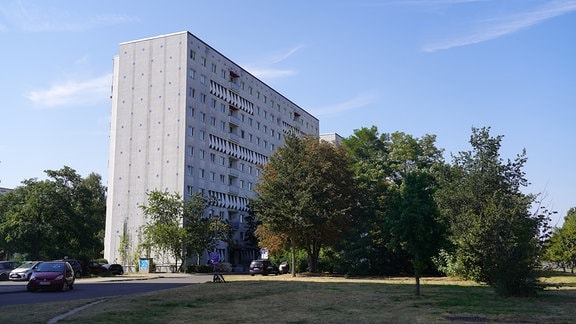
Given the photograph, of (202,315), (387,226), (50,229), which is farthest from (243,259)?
(202,315)

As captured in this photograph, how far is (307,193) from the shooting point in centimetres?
4419

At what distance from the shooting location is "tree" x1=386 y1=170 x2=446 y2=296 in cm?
2056

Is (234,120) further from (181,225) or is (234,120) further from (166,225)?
(166,225)

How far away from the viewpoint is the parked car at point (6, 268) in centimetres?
4271

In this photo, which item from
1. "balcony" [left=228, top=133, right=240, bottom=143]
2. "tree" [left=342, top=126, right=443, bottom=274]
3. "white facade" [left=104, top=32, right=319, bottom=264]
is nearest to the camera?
"tree" [left=342, top=126, right=443, bottom=274]

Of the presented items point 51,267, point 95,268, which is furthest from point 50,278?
point 95,268

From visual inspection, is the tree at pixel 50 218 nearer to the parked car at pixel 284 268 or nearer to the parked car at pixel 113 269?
the parked car at pixel 113 269

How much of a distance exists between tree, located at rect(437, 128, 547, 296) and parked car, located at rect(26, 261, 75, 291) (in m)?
18.9

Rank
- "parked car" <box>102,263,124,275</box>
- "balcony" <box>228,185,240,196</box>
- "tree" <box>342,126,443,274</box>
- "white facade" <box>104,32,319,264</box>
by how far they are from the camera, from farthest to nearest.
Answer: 1. "balcony" <box>228,185,240,196</box>
2. "white facade" <box>104,32,319,264</box>
3. "parked car" <box>102,263,124,275</box>
4. "tree" <box>342,126,443,274</box>

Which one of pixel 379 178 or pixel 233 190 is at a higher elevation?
pixel 233 190

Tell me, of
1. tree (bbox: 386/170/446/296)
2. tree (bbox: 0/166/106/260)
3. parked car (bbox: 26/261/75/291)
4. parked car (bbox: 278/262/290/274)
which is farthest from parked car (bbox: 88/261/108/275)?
tree (bbox: 386/170/446/296)

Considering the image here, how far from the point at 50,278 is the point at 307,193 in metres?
22.2

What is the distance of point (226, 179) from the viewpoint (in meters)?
80.4

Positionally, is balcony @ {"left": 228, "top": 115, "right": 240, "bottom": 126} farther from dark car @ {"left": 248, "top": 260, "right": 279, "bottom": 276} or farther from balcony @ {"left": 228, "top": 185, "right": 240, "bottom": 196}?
dark car @ {"left": 248, "top": 260, "right": 279, "bottom": 276}
